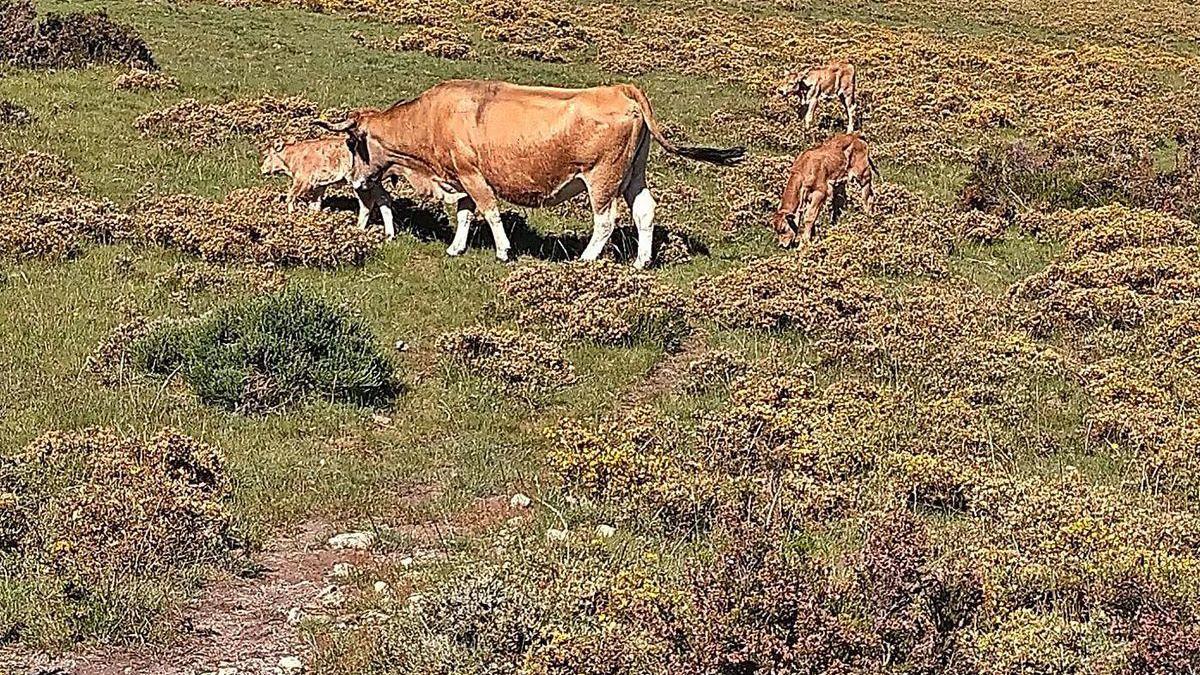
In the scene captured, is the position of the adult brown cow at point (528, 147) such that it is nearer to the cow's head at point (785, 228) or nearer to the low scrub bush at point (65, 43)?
the cow's head at point (785, 228)

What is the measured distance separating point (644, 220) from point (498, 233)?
154 centimetres

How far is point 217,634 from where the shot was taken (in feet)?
18.8

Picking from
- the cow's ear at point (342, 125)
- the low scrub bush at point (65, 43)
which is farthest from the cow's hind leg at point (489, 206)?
the low scrub bush at point (65, 43)

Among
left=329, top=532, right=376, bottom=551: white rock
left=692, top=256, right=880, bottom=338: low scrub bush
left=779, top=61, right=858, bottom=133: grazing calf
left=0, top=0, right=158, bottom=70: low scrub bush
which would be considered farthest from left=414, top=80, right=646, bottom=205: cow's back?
left=779, top=61, right=858, bottom=133: grazing calf

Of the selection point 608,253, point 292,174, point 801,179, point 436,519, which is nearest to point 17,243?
point 292,174

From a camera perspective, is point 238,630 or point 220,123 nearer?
point 238,630

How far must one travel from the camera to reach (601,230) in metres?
13.0

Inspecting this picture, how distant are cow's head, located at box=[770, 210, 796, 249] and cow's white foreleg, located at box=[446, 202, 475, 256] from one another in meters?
3.57

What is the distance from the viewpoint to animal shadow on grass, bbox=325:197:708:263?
13703 mm

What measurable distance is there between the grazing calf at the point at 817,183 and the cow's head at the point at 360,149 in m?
4.57

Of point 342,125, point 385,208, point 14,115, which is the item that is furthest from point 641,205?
point 14,115

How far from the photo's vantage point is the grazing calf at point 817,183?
14.6 meters

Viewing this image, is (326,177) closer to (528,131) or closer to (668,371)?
(528,131)

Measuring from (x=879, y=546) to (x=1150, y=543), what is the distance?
1.74 metres
